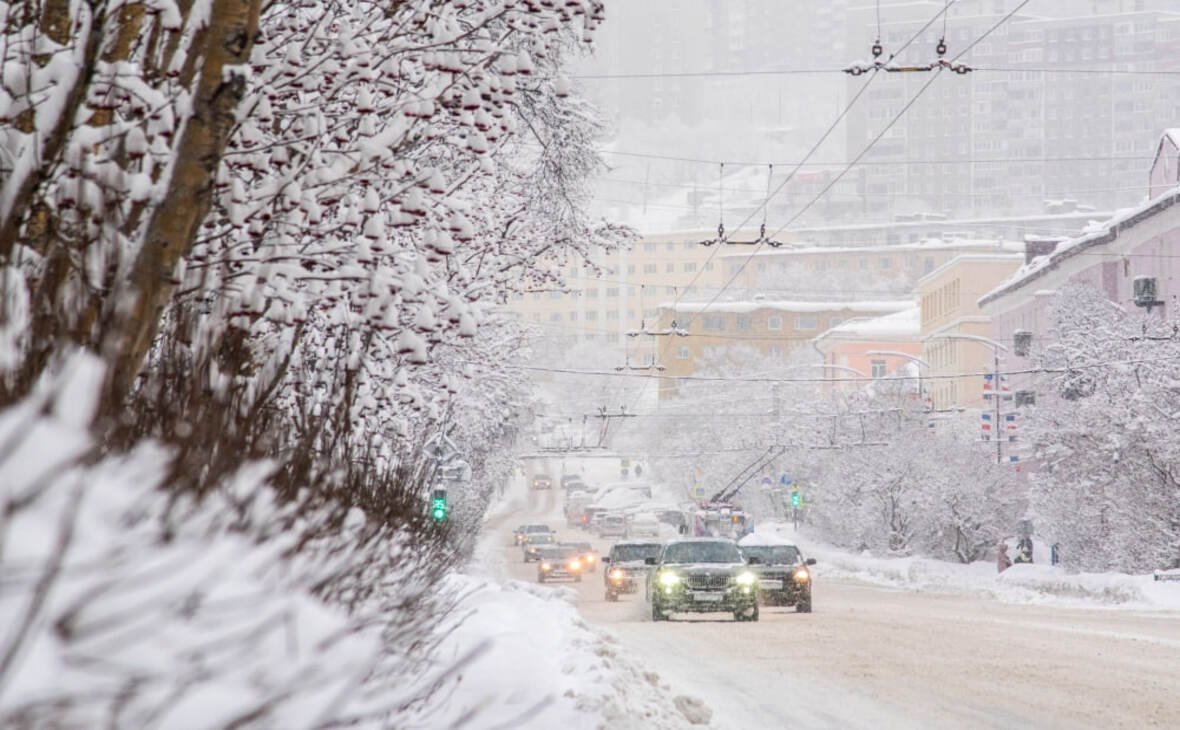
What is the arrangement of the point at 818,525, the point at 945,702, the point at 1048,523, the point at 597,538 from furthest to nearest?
the point at 597,538 → the point at 818,525 → the point at 1048,523 → the point at 945,702

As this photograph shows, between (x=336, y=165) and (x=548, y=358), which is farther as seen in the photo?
(x=548, y=358)

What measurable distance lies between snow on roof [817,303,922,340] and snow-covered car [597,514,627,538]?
27967 mm

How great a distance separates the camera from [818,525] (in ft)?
251

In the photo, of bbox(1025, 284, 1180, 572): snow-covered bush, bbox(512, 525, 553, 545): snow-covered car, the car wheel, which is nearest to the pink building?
bbox(1025, 284, 1180, 572): snow-covered bush

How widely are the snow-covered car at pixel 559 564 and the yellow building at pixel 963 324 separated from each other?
126ft

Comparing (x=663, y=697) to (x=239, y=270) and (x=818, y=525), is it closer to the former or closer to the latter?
(x=239, y=270)

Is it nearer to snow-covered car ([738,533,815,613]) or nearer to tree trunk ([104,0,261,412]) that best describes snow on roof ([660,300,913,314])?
snow-covered car ([738,533,815,613])

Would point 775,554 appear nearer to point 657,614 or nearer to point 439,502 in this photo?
point 657,614

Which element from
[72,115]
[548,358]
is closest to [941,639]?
[72,115]

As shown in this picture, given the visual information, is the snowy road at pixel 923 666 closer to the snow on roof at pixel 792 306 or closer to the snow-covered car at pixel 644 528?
the snow-covered car at pixel 644 528

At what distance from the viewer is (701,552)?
26391mm

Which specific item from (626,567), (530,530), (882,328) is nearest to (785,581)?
(626,567)

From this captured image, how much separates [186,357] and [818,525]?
71.3 metres

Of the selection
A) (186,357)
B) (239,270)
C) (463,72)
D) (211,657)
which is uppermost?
(463,72)
